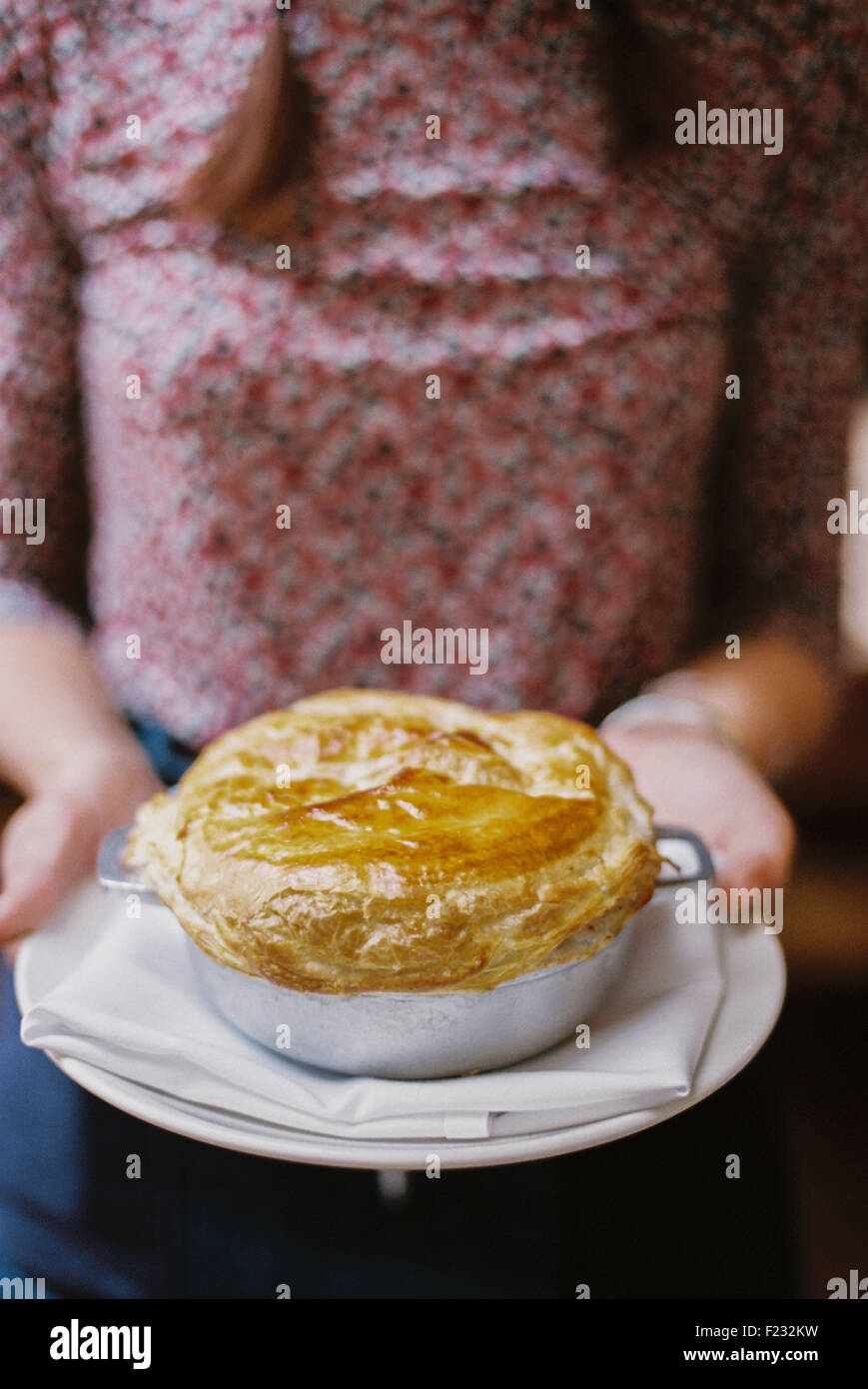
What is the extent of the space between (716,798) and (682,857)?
0.12 meters

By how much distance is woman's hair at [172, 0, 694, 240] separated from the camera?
0.57 metres

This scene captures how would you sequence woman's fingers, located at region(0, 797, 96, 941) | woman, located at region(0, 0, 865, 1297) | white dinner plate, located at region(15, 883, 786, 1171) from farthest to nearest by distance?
woman, located at region(0, 0, 865, 1297) → woman's fingers, located at region(0, 797, 96, 941) → white dinner plate, located at region(15, 883, 786, 1171)

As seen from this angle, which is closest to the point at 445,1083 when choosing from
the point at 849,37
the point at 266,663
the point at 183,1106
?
the point at 183,1106

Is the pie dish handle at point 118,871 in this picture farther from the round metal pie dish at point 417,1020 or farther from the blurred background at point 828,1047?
the blurred background at point 828,1047

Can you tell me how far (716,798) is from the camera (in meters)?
0.57

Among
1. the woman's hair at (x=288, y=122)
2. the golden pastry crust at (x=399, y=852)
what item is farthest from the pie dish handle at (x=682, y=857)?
the woman's hair at (x=288, y=122)

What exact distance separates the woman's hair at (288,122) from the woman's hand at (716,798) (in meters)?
0.35

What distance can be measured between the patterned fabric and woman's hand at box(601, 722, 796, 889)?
0.30 feet

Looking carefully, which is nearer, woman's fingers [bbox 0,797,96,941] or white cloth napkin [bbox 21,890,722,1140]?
white cloth napkin [bbox 21,890,722,1140]

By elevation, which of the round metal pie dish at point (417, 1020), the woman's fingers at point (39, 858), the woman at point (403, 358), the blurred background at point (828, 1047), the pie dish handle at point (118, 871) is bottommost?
the blurred background at point (828, 1047)

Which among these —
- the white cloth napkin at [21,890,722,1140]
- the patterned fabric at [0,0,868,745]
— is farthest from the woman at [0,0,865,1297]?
the white cloth napkin at [21,890,722,1140]

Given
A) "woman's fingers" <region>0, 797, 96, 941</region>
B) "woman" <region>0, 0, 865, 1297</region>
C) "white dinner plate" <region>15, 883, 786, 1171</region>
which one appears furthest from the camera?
"woman" <region>0, 0, 865, 1297</region>

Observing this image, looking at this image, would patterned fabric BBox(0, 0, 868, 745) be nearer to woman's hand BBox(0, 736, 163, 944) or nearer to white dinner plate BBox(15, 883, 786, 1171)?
woman's hand BBox(0, 736, 163, 944)

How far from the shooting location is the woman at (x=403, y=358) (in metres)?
0.59
